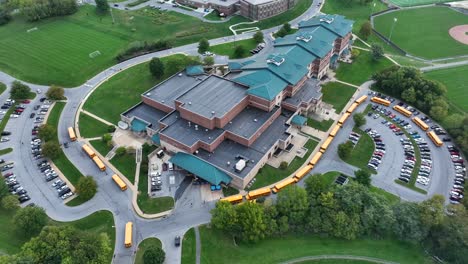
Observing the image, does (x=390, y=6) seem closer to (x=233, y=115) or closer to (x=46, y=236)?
(x=233, y=115)

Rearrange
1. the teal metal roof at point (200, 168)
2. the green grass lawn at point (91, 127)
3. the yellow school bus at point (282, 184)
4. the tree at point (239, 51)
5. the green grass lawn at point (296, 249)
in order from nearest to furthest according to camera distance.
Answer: the green grass lawn at point (296, 249)
the teal metal roof at point (200, 168)
the yellow school bus at point (282, 184)
the green grass lawn at point (91, 127)
the tree at point (239, 51)

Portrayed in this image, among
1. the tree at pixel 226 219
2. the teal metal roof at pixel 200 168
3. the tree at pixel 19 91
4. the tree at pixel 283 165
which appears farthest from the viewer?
the tree at pixel 19 91

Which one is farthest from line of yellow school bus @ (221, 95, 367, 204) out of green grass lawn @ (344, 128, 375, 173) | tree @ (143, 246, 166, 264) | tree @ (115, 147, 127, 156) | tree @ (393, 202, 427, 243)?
tree @ (115, 147, 127, 156)

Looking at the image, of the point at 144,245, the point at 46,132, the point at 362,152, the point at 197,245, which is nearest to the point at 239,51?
the point at 362,152

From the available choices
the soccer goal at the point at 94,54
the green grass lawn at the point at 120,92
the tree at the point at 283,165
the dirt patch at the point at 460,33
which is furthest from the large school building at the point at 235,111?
the dirt patch at the point at 460,33

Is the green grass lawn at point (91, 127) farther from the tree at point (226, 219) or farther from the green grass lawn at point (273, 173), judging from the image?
the green grass lawn at point (273, 173)

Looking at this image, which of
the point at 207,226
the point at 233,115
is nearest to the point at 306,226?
the point at 207,226

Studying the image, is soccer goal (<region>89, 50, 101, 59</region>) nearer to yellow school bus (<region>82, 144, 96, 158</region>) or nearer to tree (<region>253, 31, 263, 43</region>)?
yellow school bus (<region>82, 144, 96, 158</region>)
